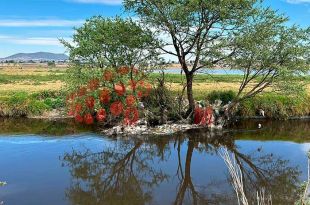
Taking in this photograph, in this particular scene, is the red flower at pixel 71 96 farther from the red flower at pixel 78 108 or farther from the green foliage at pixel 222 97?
the green foliage at pixel 222 97

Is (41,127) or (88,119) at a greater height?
(88,119)

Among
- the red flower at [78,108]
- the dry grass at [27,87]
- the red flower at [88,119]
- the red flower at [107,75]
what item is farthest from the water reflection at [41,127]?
the dry grass at [27,87]

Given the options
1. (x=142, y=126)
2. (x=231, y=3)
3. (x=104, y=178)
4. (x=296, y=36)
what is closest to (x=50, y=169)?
(x=104, y=178)

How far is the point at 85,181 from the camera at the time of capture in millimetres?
26609

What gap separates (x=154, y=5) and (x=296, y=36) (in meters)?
13.8

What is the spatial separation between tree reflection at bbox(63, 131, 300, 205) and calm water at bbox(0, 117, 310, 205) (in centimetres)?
5

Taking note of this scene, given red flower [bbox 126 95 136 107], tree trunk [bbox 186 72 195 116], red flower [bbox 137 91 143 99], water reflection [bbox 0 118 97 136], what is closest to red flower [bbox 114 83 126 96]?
red flower [bbox 126 95 136 107]

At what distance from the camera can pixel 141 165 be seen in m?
30.8

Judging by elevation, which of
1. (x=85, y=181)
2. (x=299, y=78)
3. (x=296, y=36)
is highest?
(x=296, y=36)

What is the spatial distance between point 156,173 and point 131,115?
1507 cm

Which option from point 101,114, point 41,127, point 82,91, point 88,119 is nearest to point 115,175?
point 82,91

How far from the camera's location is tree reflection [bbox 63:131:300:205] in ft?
76.7

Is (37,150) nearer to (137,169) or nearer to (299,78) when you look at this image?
(137,169)

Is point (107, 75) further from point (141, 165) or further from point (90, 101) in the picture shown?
point (141, 165)
